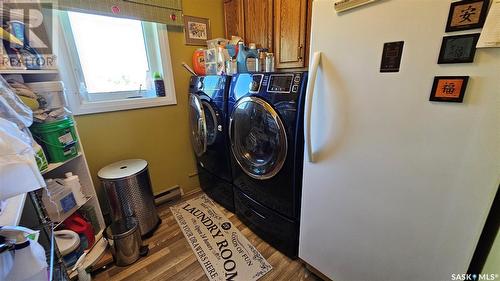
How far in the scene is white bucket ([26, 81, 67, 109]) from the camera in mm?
1169

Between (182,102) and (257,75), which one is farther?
(182,102)

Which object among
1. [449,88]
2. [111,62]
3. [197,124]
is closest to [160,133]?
[197,124]

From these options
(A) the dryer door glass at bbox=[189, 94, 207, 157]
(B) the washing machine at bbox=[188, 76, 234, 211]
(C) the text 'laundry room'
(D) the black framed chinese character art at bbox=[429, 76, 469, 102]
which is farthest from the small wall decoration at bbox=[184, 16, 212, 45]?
(D) the black framed chinese character art at bbox=[429, 76, 469, 102]

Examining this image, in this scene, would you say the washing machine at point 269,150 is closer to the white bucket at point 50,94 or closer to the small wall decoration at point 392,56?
the small wall decoration at point 392,56

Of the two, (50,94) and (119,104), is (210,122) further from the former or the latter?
(50,94)

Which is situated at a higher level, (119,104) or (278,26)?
(278,26)

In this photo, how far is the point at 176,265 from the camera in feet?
4.64

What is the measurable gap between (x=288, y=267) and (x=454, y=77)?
136cm

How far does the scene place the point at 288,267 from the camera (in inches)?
53.7

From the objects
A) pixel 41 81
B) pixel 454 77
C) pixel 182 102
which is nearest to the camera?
pixel 454 77

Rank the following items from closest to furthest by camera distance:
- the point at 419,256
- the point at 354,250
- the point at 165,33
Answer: the point at 419,256 → the point at 354,250 → the point at 165,33

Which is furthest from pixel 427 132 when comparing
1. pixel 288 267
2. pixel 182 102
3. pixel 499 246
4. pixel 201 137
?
pixel 182 102

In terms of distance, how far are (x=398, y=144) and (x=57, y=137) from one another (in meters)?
1.79

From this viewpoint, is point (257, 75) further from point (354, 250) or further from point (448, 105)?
point (354, 250)
